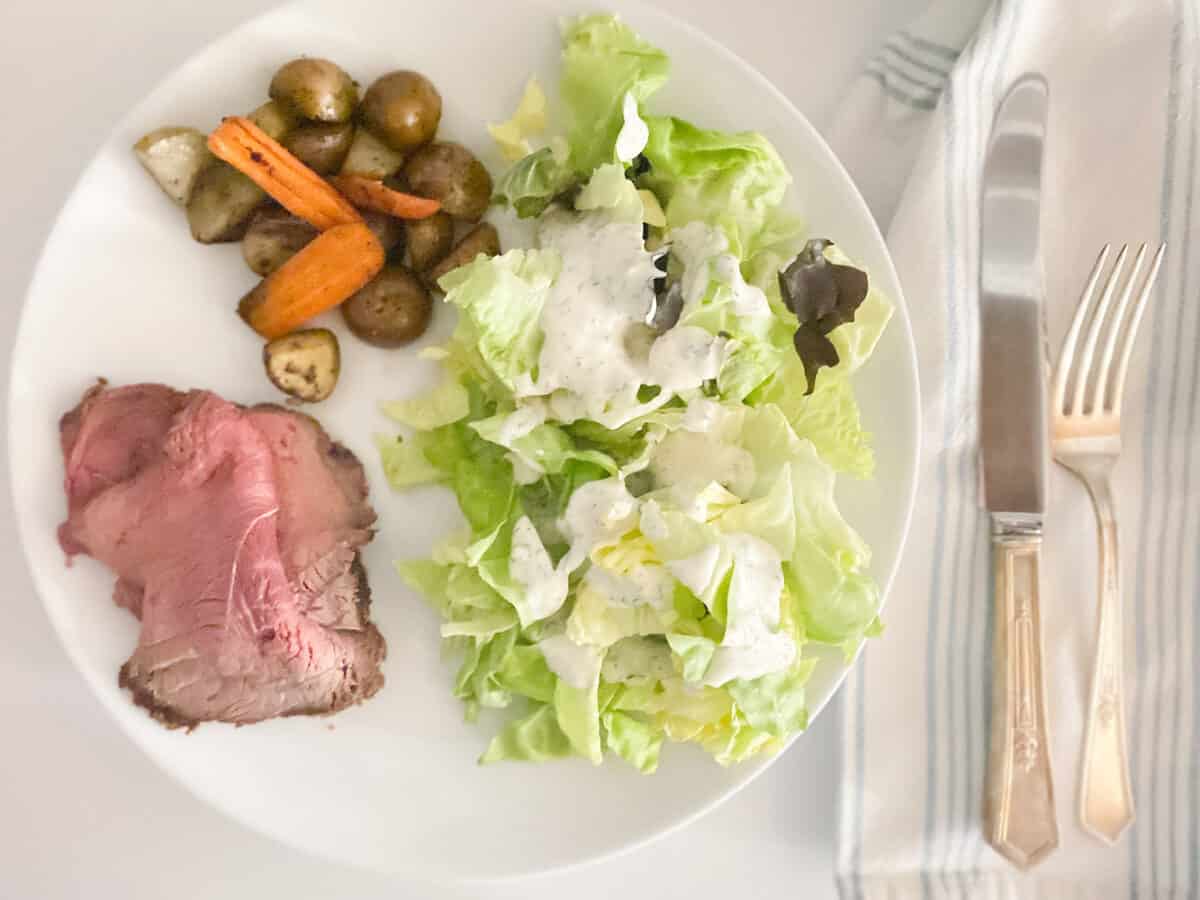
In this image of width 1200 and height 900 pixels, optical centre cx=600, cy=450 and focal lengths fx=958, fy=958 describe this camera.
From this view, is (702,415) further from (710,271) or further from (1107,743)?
(1107,743)

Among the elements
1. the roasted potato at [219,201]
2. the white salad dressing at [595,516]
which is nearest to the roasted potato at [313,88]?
the roasted potato at [219,201]

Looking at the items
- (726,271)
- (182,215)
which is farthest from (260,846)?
(726,271)

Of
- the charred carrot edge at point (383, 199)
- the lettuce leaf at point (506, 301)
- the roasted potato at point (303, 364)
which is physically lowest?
the roasted potato at point (303, 364)

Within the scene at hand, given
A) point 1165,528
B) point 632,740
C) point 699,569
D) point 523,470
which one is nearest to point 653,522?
point 699,569

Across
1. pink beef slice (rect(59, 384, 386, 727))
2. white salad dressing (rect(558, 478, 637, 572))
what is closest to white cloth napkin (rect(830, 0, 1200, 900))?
white salad dressing (rect(558, 478, 637, 572))

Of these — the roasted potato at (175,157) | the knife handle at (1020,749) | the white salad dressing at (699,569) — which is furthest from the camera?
the knife handle at (1020,749)

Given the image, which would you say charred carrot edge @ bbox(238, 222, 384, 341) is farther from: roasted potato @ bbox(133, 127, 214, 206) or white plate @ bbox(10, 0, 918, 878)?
roasted potato @ bbox(133, 127, 214, 206)

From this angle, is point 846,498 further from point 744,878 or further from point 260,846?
point 260,846

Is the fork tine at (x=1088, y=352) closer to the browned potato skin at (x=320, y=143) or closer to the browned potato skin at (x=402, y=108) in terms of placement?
the browned potato skin at (x=402, y=108)
